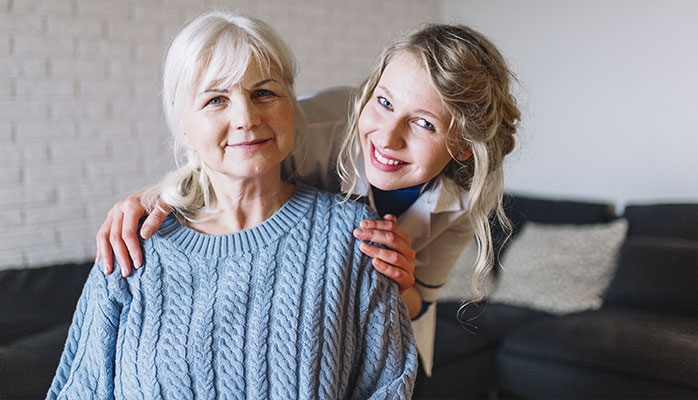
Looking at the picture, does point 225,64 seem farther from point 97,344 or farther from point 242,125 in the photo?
point 97,344

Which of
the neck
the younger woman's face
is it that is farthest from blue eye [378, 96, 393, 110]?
the neck

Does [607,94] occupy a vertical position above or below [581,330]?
above

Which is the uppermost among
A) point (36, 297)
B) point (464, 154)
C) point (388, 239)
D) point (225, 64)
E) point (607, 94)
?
point (225, 64)

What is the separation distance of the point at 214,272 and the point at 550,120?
3106mm

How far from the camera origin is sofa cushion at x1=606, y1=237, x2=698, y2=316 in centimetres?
291

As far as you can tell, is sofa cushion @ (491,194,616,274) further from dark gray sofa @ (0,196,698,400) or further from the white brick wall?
the white brick wall

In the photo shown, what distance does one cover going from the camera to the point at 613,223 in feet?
10.9

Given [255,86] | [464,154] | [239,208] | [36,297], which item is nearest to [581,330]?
[464,154]

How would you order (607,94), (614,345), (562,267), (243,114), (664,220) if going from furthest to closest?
(607,94) → (562,267) → (664,220) → (614,345) → (243,114)

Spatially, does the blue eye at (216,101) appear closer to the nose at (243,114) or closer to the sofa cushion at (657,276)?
the nose at (243,114)

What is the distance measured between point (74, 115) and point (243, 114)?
70.7 inches

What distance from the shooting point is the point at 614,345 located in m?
2.75

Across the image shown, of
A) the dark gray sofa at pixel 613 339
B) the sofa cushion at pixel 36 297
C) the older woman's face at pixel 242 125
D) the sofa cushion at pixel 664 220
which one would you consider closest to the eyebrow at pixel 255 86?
the older woman's face at pixel 242 125

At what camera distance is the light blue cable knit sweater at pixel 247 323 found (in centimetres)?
133
